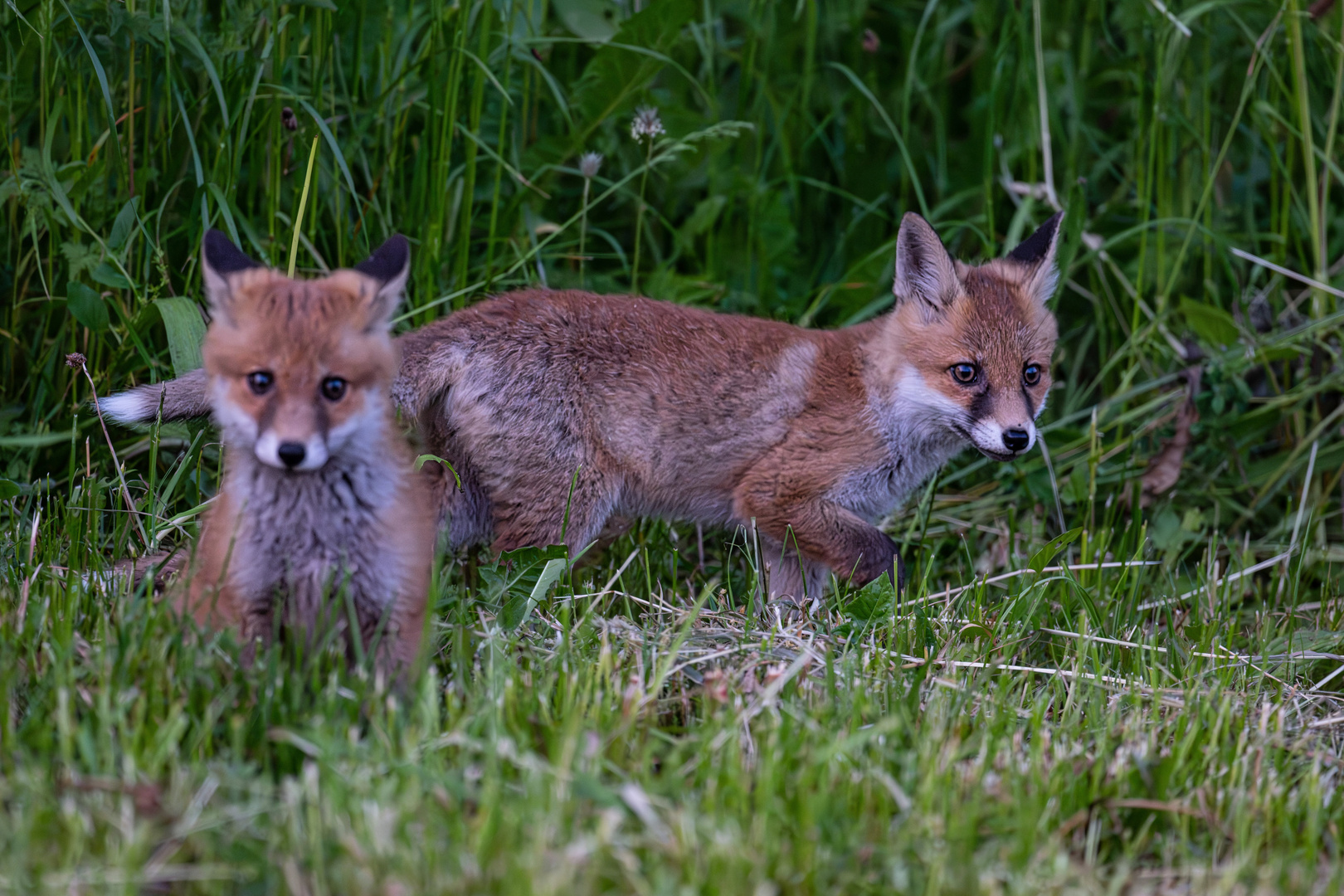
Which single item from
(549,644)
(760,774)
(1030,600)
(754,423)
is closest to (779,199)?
(754,423)

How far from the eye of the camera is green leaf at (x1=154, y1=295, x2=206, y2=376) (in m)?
4.32

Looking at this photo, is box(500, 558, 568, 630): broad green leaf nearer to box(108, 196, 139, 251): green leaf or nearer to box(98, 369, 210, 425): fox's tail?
box(98, 369, 210, 425): fox's tail

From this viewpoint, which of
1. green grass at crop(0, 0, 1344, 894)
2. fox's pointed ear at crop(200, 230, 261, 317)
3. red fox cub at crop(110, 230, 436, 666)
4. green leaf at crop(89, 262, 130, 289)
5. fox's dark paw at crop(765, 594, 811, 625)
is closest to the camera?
green grass at crop(0, 0, 1344, 894)

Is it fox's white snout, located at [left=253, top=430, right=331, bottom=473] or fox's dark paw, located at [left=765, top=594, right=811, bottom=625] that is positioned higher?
fox's white snout, located at [left=253, top=430, right=331, bottom=473]

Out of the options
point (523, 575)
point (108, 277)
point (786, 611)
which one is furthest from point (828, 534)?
point (108, 277)

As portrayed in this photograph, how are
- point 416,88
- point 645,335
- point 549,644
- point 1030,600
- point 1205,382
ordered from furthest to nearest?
point 1205,382 < point 416,88 < point 645,335 < point 1030,600 < point 549,644

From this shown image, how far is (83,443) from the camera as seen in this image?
474 centimetres

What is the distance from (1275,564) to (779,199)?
8.61 feet

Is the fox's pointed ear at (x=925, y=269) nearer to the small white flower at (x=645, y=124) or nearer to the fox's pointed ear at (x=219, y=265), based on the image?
the small white flower at (x=645, y=124)

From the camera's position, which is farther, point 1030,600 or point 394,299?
point 1030,600

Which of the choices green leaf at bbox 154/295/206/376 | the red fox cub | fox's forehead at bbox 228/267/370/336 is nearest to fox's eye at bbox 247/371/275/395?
the red fox cub

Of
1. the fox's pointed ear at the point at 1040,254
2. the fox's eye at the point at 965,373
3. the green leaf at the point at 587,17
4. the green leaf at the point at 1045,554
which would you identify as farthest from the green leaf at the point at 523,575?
the green leaf at the point at 587,17

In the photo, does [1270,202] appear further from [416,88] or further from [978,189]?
[416,88]

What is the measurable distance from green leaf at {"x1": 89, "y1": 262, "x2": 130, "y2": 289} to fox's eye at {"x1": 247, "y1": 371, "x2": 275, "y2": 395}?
193cm
